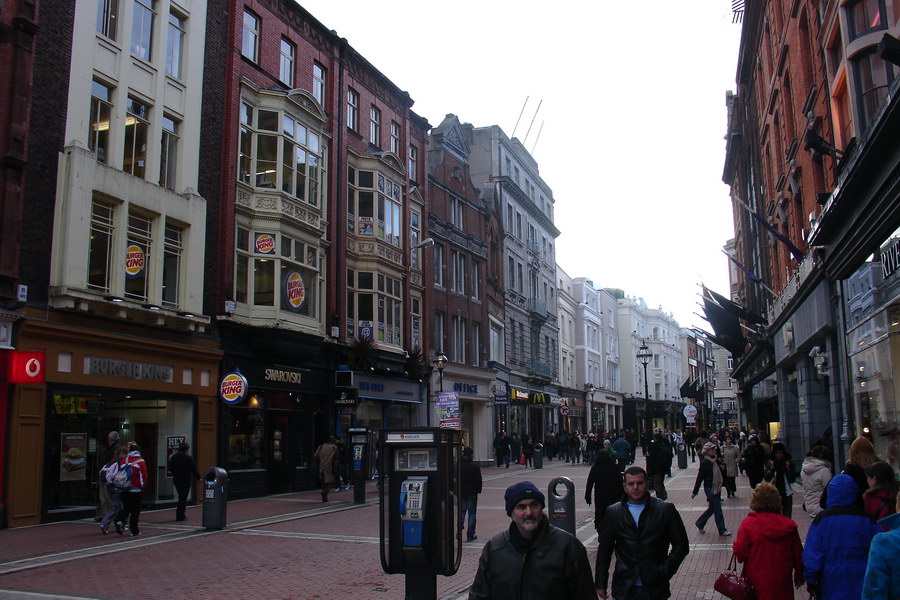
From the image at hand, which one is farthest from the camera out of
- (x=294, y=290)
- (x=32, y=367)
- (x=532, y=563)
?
(x=294, y=290)

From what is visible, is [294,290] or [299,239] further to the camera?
[299,239]

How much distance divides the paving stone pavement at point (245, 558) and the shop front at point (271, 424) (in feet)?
11.3

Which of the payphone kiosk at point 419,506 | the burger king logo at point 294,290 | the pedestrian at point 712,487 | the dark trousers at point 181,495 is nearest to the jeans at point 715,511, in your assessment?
the pedestrian at point 712,487

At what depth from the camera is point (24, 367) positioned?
16.2m

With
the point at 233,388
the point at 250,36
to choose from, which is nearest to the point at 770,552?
the point at 233,388

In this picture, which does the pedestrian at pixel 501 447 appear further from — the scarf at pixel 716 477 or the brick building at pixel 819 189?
the scarf at pixel 716 477

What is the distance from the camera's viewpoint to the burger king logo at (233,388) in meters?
20.6

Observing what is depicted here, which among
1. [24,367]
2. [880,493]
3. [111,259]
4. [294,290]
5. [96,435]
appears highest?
[294,290]

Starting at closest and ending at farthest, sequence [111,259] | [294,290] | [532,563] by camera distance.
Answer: [532,563] → [111,259] → [294,290]

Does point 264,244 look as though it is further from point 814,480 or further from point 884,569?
point 884,569

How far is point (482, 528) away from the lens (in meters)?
16.5

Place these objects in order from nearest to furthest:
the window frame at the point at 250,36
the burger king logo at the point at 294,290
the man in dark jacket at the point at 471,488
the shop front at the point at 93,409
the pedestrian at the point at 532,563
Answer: the pedestrian at the point at 532,563, the man in dark jacket at the point at 471,488, the shop front at the point at 93,409, the window frame at the point at 250,36, the burger king logo at the point at 294,290

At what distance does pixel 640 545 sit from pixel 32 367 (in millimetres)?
14435

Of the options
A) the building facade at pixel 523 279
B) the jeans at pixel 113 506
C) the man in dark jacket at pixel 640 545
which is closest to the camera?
the man in dark jacket at pixel 640 545
